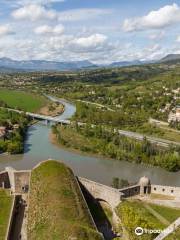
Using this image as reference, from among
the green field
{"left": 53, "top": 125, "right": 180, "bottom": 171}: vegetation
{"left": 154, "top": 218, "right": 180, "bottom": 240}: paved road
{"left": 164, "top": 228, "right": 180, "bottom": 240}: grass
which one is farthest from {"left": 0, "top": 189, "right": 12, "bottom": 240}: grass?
the green field

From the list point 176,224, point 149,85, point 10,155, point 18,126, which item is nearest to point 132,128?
point 18,126

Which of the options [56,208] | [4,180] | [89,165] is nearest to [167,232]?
[56,208]

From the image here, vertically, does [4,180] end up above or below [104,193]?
above

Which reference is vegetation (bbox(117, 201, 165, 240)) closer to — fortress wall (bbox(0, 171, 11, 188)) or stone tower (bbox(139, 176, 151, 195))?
stone tower (bbox(139, 176, 151, 195))

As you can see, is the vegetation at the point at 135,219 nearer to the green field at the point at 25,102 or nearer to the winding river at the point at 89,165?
the winding river at the point at 89,165

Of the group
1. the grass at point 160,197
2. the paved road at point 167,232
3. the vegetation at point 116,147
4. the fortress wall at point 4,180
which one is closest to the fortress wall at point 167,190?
the grass at point 160,197

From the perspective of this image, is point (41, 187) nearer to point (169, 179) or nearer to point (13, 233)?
point (13, 233)

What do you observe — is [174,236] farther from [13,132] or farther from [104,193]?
[13,132]
